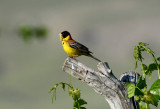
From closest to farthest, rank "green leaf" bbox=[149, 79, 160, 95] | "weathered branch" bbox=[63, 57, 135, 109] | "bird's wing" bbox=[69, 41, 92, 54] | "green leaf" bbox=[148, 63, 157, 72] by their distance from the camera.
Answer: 1. "green leaf" bbox=[149, 79, 160, 95]
2. "green leaf" bbox=[148, 63, 157, 72]
3. "weathered branch" bbox=[63, 57, 135, 109]
4. "bird's wing" bbox=[69, 41, 92, 54]

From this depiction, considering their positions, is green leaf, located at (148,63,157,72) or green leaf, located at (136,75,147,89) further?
green leaf, located at (148,63,157,72)

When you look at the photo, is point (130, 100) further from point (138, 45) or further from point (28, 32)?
point (28, 32)

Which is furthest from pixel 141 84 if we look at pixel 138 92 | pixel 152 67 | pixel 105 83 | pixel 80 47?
pixel 80 47

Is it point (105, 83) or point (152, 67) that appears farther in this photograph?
point (105, 83)

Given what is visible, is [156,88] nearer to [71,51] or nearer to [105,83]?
[105,83]

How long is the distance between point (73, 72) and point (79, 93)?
501 mm

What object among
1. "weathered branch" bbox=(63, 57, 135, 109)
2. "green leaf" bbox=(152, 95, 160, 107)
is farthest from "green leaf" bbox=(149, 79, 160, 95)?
"weathered branch" bbox=(63, 57, 135, 109)

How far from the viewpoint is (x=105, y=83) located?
3973 millimetres

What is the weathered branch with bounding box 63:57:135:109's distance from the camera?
3.97 metres

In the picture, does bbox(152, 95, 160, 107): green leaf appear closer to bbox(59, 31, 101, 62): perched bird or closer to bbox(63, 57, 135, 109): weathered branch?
bbox(63, 57, 135, 109): weathered branch

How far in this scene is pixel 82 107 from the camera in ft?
12.6

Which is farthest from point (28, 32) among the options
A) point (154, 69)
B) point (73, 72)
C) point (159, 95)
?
point (159, 95)

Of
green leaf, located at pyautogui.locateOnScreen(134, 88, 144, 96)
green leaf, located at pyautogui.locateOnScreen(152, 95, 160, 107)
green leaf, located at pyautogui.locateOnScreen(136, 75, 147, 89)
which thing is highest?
green leaf, located at pyautogui.locateOnScreen(136, 75, 147, 89)

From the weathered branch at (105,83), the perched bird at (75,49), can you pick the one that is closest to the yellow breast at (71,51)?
the perched bird at (75,49)
